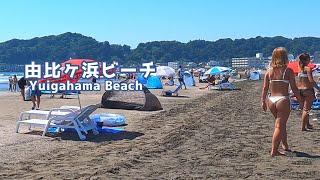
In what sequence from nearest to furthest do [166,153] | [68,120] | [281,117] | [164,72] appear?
1. [281,117]
2. [166,153]
3. [68,120]
4. [164,72]

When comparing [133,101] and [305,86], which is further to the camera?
[133,101]

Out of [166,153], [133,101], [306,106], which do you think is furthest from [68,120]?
[133,101]

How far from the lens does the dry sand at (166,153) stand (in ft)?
22.2

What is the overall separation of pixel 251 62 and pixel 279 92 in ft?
512

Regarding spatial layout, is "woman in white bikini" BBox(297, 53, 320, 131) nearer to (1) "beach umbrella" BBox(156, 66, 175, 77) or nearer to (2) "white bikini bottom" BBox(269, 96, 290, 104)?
(2) "white bikini bottom" BBox(269, 96, 290, 104)

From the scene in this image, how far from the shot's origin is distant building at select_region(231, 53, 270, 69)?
494 ft

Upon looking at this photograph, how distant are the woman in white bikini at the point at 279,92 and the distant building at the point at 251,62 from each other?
440 feet

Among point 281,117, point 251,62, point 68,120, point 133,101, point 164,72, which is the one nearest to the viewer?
point 281,117

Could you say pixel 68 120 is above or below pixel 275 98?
below

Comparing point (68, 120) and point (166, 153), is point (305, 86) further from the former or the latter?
point (68, 120)

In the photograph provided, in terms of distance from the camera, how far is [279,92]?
792 cm

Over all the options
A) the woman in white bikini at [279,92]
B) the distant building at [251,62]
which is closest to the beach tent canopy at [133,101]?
the woman in white bikini at [279,92]

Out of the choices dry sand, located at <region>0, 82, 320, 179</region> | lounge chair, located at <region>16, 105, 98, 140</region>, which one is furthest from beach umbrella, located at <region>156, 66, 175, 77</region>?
lounge chair, located at <region>16, 105, 98, 140</region>

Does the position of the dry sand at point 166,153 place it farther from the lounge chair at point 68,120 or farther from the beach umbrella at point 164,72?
the beach umbrella at point 164,72
